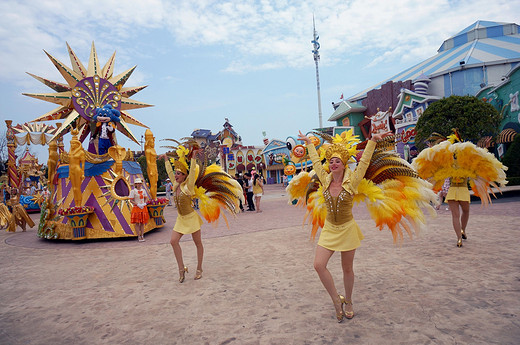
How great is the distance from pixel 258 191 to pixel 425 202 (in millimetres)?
10317

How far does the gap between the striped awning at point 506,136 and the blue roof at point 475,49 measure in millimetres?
8415

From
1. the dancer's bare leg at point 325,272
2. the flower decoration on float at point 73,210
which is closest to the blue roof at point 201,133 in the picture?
the flower decoration on float at point 73,210

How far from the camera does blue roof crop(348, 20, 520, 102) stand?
24656 millimetres

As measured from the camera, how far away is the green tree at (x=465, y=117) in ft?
52.6

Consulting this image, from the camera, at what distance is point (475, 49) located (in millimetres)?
27031

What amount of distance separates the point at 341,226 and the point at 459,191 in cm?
386

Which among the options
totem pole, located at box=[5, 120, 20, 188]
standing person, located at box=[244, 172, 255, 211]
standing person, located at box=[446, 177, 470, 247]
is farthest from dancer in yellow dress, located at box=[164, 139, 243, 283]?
totem pole, located at box=[5, 120, 20, 188]

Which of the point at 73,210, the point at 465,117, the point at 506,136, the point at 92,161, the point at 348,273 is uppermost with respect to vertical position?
the point at 465,117

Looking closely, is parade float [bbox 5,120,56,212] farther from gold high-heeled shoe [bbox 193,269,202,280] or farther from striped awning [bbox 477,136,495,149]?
striped awning [bbox 477,136,495,149]

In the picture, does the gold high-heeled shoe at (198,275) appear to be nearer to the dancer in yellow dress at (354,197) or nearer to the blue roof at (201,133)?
the dancer in yellow dress at (354,197)

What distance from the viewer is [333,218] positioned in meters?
3.28

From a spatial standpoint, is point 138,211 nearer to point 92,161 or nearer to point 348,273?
point 92,161

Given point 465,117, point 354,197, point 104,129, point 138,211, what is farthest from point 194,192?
point 465,117

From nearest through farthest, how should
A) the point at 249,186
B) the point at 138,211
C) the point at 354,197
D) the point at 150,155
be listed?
1. the point at 354,197
2. the point at 138,211
3. the point at 150,155
4. the point at 249,186
